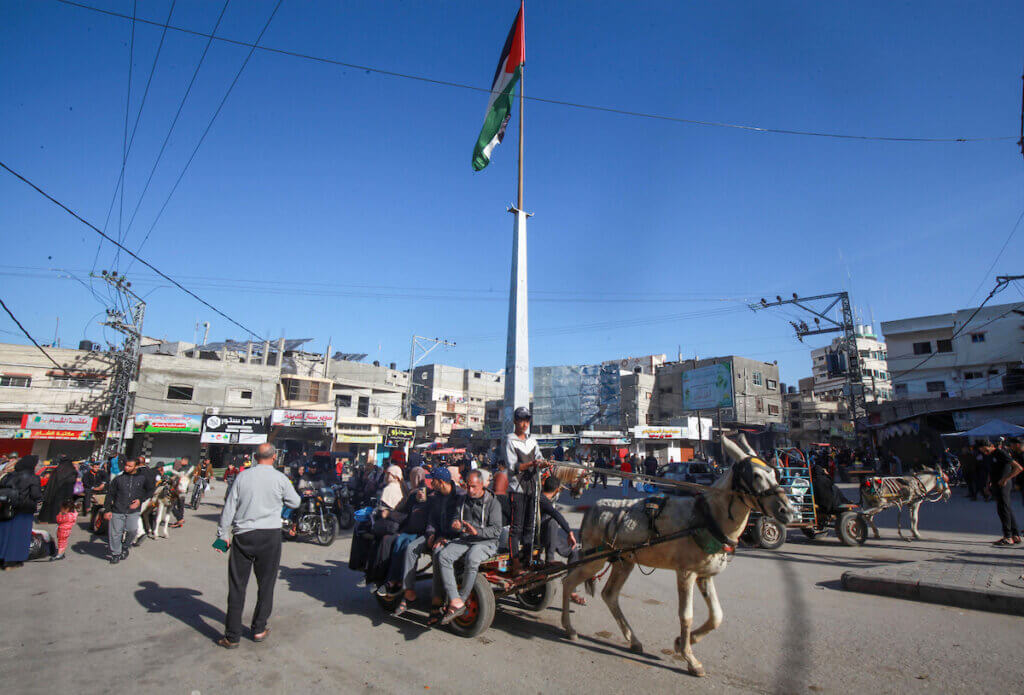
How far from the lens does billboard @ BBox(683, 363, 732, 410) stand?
174 ft

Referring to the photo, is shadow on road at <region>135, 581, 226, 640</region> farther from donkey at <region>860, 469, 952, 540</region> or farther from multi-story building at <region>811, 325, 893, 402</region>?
multi-story building at <region>811, 325, 893, 402</region>

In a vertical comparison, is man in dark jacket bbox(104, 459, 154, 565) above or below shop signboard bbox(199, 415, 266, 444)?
below

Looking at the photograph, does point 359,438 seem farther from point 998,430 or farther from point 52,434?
point 998,430

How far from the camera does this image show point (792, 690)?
12.8ft

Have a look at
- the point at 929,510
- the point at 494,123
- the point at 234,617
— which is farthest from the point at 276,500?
the point at 929,510

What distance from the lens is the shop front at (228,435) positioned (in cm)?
3269

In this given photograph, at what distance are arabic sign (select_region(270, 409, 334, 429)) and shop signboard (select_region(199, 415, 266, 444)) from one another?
4.53ft

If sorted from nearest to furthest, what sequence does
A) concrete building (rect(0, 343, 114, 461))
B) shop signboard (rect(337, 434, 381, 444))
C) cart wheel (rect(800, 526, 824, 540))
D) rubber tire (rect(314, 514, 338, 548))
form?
cart wheel (rect(800, 526, 824, 540)), rubber tire (rect(314, 514, 338, 548)), concrete building (rect(0, 343, 114, 461)), shop signboard (rect(337, 434, 381, 444))

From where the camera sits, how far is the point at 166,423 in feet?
107

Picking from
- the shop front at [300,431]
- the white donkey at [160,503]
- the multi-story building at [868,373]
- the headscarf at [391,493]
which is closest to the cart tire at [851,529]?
the headscarf at [391,493]

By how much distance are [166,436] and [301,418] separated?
27.4 ft

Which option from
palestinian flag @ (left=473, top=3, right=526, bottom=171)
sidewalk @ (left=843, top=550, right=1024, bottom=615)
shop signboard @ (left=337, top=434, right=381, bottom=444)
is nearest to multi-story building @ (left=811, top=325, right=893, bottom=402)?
shop signboard @ (left=337, top=434, right=381, bottom=444)

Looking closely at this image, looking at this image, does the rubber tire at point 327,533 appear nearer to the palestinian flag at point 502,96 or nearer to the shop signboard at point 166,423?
the palestinian flag at point 502,96

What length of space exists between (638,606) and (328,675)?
12.4ft
